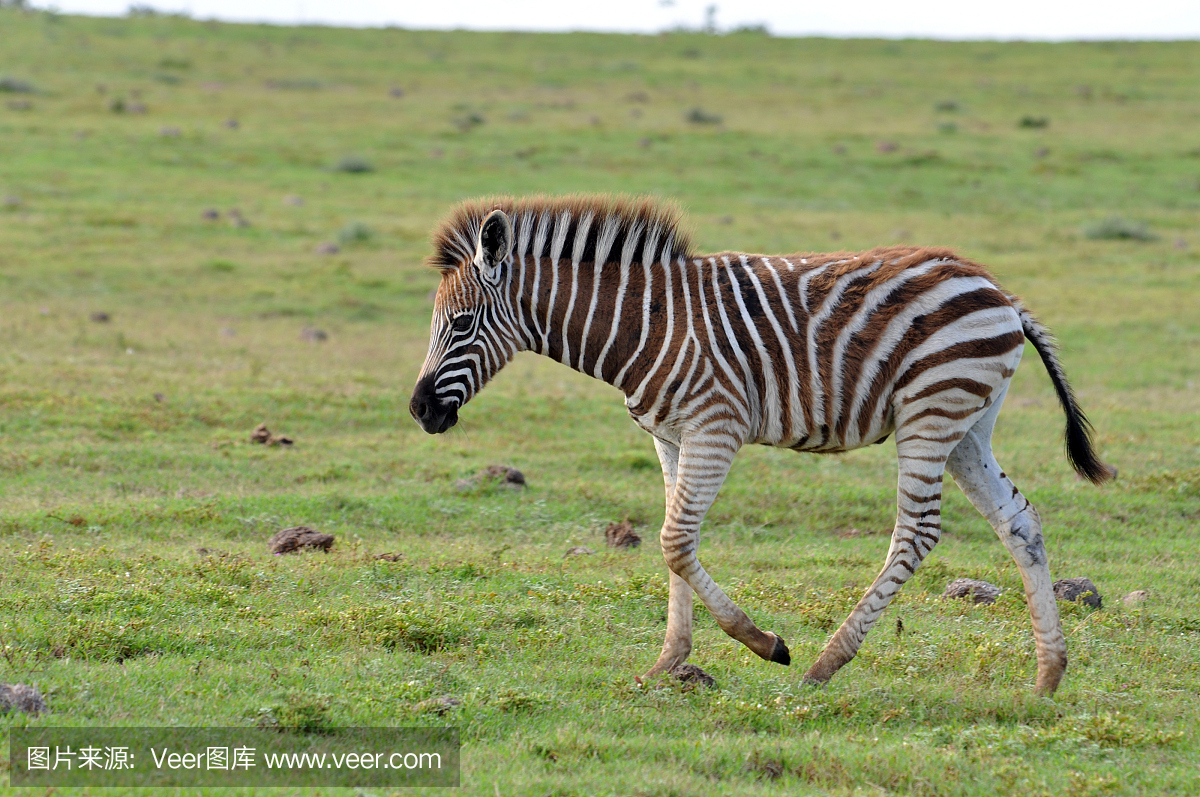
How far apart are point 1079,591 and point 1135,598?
16.2 inches

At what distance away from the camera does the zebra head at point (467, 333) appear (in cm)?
638

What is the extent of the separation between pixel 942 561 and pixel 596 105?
36.1m

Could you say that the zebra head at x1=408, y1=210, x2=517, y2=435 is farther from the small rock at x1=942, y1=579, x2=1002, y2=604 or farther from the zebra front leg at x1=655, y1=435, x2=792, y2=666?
the small rock at x1=942, y1=579, x2=1002, y2=604

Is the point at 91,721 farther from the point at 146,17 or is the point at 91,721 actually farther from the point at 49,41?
the point at 146,17

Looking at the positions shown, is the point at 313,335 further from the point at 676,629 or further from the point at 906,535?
the point at 906,535

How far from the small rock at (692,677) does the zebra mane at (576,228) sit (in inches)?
93.7

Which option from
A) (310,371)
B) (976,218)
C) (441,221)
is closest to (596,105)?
(976,218)

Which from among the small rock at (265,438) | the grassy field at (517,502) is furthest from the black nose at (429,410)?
the small rock at (265,438)

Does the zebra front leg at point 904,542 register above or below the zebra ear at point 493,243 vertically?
below

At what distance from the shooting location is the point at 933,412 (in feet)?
20.4

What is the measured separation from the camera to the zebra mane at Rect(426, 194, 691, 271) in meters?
6.57

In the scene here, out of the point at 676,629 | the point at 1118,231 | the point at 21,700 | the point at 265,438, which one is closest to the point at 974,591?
the point at 676,629

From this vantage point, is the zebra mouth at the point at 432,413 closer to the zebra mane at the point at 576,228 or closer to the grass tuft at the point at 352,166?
the zebra mane at the point at 576,228

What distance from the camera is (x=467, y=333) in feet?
21.2
